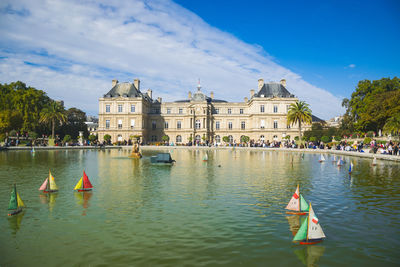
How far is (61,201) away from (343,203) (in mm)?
11417

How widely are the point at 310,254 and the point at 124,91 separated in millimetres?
69621

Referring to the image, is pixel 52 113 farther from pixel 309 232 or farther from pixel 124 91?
pixel 309 232

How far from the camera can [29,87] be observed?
62406 mm

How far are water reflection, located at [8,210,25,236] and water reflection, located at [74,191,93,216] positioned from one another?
1919mm

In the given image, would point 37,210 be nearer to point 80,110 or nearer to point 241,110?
point 241,110

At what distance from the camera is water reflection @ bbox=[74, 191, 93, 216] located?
1103 centimetres

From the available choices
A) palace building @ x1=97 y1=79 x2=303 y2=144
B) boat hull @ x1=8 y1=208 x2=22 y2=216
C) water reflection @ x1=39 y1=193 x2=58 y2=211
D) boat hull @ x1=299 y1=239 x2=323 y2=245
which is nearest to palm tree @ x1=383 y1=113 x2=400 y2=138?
palace building @ x1=97 y1=79 x2=303 y2=144

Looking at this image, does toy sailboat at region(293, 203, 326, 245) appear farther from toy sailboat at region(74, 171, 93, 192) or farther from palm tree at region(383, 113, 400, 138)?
palm tree at region(383, 113, 400, 138)

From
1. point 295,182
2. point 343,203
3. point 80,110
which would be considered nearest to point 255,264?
point 343,203

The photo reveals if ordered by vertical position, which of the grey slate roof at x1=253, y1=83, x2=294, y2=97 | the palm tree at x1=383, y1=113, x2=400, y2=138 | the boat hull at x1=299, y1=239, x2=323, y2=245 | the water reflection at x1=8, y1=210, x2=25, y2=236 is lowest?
the boat hull at x1=299, y1=239, x2=323, y2=245

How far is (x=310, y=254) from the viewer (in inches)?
283

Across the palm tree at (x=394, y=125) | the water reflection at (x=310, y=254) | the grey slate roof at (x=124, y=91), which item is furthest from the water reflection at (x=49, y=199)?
the grey slate roof at (x=124, y=91)

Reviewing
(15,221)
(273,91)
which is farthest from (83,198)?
(273,91)

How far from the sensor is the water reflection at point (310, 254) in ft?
22.3
